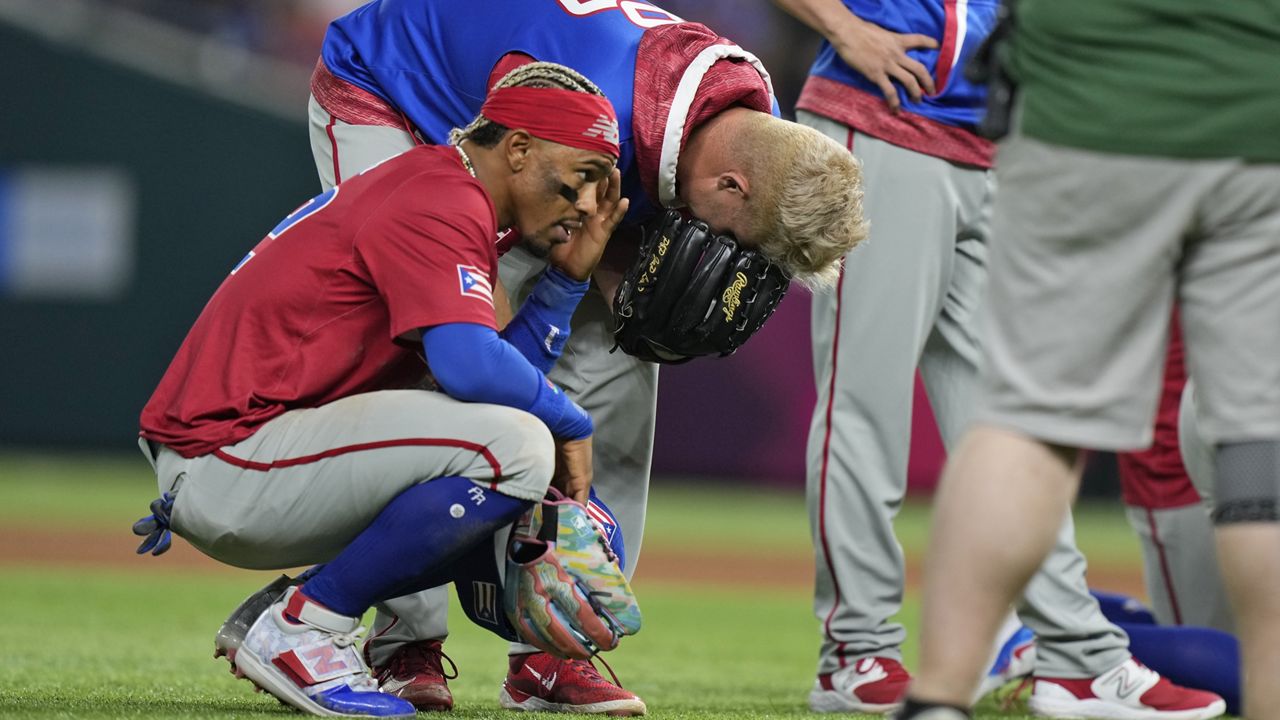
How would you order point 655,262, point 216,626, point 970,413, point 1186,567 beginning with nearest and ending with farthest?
1. point 655,262
2. point 970,413
3. point 1186,567
4. point 216,626

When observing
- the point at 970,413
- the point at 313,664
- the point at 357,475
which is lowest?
the point at 313,664

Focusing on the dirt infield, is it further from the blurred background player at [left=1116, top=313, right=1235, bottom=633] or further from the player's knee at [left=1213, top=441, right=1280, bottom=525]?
the player's knee at [left=1213, top=441, right=1280, bottom=525]

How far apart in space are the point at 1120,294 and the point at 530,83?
56.6 inches

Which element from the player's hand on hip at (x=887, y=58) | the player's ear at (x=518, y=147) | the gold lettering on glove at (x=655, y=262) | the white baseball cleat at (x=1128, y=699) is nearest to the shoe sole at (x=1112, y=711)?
the white baseball cleat at (x=1128, y=699)

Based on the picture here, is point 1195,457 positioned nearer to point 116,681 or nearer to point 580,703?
point 580,703

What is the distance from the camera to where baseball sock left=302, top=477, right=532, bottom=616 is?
3.01 meters

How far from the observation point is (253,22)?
14.4m

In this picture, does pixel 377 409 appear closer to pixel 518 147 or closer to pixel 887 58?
pixel 518 147

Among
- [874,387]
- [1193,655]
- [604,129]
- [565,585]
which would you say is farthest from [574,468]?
[1193,655]

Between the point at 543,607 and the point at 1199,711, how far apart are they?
5.51ft

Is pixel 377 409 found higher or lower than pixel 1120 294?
lower

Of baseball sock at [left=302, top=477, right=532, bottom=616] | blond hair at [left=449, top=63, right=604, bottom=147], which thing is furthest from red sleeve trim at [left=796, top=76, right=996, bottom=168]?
baseball sock at [left=302, top=477, right=532, bottom=616]

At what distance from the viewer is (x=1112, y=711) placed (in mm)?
3703

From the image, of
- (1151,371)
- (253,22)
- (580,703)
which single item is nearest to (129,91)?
(253,22)
